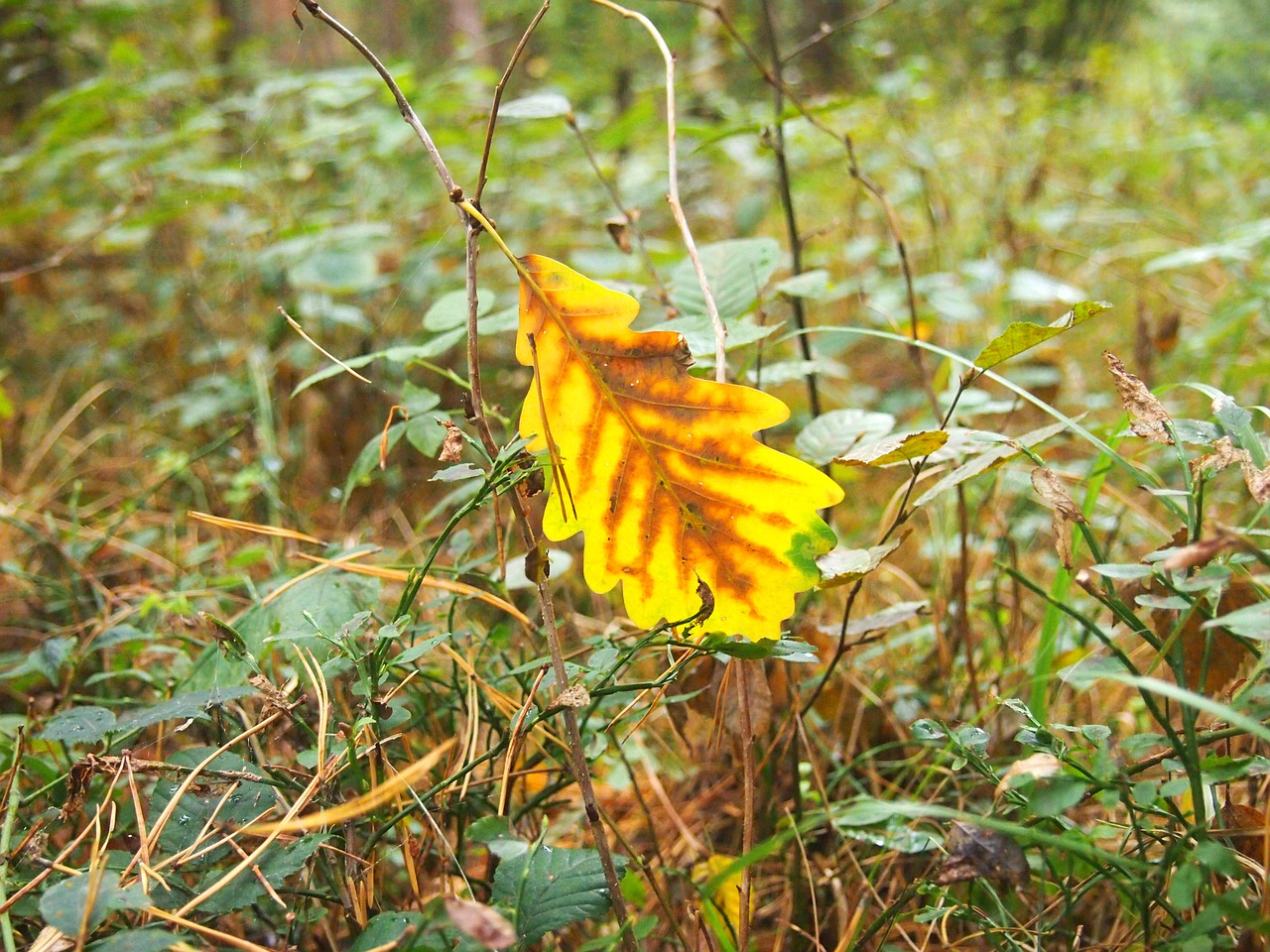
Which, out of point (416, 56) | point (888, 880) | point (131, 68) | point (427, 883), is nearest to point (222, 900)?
point (427, 883)

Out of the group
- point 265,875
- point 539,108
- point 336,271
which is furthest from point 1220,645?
point 336,271

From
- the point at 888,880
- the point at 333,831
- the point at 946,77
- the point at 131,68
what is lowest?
the point at 888,880

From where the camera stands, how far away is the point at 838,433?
953mm

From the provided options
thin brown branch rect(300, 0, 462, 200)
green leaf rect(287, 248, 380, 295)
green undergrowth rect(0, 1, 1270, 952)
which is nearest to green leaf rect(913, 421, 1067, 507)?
green undergrowth rect(0, 1, 1270, 952)

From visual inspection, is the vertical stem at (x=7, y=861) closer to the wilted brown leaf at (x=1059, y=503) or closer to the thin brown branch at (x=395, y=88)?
the thin brown branch at (x=395, y=88)

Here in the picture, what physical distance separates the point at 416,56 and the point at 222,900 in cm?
547

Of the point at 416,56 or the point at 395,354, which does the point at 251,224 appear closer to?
the point at 395,354

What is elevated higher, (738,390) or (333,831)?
(738,390)

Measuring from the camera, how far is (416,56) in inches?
205

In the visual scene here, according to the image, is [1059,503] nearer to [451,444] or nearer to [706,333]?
[706,333]

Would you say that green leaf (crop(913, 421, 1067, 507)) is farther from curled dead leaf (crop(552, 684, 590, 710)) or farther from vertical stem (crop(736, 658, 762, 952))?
curled dead leaf (crop(552, 684, 590, 710))

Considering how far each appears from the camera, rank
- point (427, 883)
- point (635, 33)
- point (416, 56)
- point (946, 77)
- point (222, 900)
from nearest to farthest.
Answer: point (222, 900) → point (427, 883) → point (946, 77) → point (416, 56) → point (635, 33)

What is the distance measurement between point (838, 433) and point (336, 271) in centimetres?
120

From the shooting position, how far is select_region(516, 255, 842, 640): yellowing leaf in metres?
0.70
